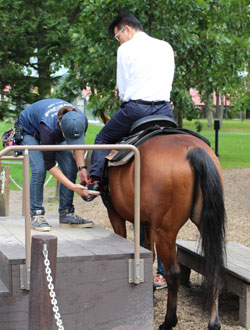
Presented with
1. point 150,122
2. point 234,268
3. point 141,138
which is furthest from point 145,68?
point 234,268

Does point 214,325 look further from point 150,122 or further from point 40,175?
point 40,175

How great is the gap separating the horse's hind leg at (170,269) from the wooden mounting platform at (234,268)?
0.66 feet

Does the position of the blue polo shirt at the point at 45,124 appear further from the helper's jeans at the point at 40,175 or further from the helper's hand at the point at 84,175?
the helper's hand at the point at 84,175

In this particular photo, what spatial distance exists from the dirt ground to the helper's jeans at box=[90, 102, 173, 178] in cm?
106

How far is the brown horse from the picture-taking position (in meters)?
4.29

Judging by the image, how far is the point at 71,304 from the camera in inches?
158

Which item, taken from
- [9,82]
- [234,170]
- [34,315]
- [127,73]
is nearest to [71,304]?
[34,315]

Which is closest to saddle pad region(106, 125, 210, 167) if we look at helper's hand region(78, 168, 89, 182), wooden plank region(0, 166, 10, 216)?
helper's hand region(78, 168, 89, 182)

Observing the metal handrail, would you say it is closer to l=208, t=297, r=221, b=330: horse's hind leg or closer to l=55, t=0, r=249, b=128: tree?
l=208, t=297, r=221, b=330: horse's hind leg

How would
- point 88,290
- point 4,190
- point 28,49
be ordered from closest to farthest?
point 88,290
point 4,190
point 28,49

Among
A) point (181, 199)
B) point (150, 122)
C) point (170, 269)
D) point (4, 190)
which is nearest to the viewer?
point (181, 199)

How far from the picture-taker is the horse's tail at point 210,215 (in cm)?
427

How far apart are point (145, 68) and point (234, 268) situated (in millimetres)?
1837

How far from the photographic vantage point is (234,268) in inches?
195
